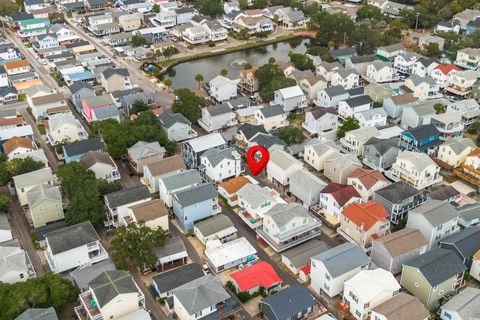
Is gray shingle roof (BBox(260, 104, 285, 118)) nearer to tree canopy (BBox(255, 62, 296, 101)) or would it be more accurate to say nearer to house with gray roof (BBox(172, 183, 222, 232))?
tree canopy (BBox(255, 62, 296, 101))

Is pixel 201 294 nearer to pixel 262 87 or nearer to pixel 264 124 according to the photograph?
pixel 264 124

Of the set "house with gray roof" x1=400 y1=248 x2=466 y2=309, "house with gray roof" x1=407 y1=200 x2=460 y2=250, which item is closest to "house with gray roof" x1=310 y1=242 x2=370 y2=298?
"house with gray roof" x1=400 y1=248 x2=466 y2=309

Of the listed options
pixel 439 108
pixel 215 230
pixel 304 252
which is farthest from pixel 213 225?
pixel 439 108

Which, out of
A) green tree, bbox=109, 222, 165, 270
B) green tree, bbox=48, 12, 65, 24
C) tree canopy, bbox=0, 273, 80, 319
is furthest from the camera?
green tree, bbox=48, 12, 65, 24

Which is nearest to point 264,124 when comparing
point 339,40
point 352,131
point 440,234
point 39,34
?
point 352,131

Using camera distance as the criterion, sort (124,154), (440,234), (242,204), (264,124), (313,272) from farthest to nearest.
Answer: (264,124) → (124,154) → (242,204) → (440,234) → (313,272)

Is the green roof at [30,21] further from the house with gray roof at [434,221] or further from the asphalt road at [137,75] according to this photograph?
the house with gray roof at [434,221]
